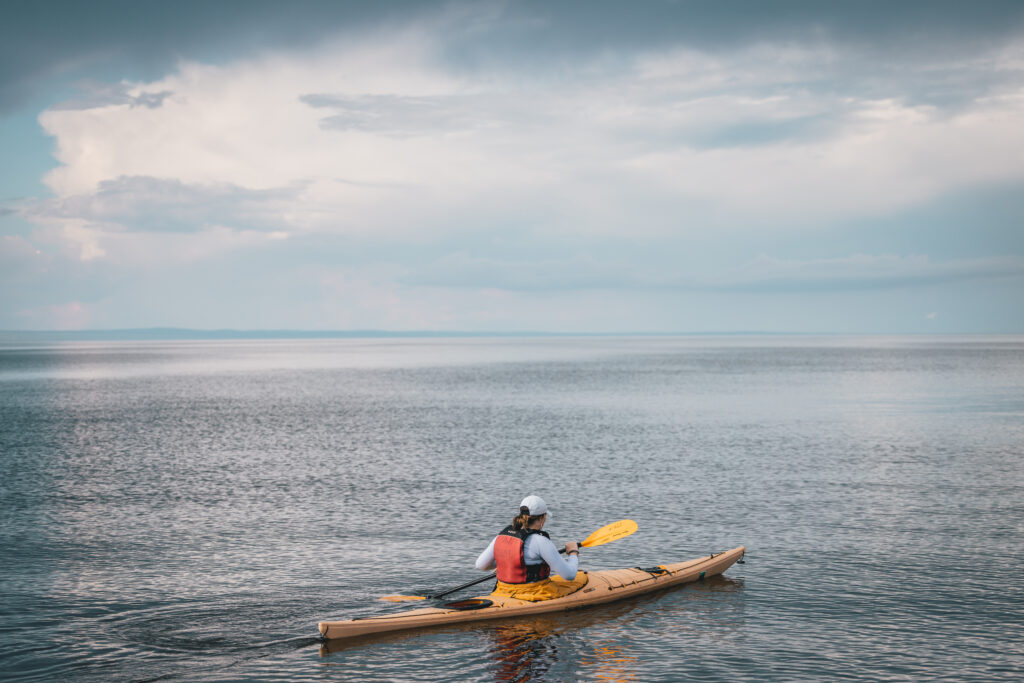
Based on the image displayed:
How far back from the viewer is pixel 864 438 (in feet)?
148

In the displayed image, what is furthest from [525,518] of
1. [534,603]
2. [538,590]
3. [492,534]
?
[492,534]

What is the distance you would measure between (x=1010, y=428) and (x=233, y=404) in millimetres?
56094

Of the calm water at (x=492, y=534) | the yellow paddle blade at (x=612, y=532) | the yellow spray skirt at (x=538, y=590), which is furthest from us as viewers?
the yellow paddle blade at (x=612, y=532)

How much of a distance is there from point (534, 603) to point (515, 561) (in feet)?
2.90

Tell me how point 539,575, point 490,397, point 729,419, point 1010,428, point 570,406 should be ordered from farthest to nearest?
point 490,397
point 570,406
point 729,419
point 1010,428
point 539,575

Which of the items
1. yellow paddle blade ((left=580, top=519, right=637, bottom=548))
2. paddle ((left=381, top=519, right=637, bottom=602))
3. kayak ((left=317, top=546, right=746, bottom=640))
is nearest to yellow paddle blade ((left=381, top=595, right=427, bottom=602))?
paddle ((left=381, top=519, right=637, bottom=602))

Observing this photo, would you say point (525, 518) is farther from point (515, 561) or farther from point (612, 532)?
point (612, 532)

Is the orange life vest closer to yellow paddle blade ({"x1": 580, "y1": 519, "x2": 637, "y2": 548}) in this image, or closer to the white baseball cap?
the white baseball cap

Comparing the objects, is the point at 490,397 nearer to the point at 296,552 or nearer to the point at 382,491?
the point at 382,491

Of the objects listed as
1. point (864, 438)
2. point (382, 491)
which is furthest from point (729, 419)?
point (382, 491)

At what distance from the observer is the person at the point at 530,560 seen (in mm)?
15461

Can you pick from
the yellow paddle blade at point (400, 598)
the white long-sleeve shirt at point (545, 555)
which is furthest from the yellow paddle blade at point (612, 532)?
the yellow paddle blade at point (400, 598)

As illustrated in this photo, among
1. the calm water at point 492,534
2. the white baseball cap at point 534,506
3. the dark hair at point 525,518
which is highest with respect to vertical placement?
the white baseball cap at point 534,506

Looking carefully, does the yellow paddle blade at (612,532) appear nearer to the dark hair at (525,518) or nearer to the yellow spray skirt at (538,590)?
the yellow spray skirt at (538,590)
